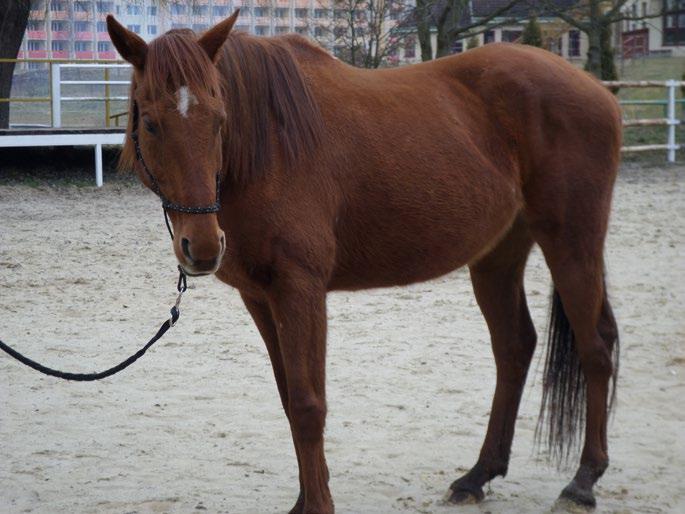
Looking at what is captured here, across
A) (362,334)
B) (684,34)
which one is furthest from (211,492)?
(684,34)

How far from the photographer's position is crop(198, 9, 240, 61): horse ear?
9.77 ft

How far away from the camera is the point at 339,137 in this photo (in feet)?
11.1

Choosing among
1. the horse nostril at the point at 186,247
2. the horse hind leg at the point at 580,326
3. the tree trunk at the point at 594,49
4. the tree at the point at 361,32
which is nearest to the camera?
the horse nostril at the point at 186,247

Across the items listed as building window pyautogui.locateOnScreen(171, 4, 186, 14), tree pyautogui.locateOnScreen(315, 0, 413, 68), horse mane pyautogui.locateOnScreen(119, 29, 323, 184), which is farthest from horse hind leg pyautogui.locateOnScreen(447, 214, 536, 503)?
building window pyautogui.locateOnScreen(171, 4, 186, 14)

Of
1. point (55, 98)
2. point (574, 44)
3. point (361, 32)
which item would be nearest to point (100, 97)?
point (55, 98)

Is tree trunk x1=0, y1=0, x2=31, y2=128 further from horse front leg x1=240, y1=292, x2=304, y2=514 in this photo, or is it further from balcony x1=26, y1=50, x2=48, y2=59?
horse front leg x1=240, y1=292, x2=304, y2=514

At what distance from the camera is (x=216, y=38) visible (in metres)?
2.99

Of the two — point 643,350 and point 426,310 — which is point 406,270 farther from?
point 426,310

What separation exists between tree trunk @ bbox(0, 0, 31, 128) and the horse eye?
14654mm

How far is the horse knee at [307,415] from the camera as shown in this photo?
10.5ft

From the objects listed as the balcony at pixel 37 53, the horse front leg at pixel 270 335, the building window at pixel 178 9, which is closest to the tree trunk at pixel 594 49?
the building window at pixel 178 9

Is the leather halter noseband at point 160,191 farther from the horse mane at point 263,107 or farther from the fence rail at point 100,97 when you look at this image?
the fence rail at point 100,97

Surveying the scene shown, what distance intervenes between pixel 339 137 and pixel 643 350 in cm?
328

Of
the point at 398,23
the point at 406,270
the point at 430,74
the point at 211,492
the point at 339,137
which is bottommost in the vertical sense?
the point at 211,492
